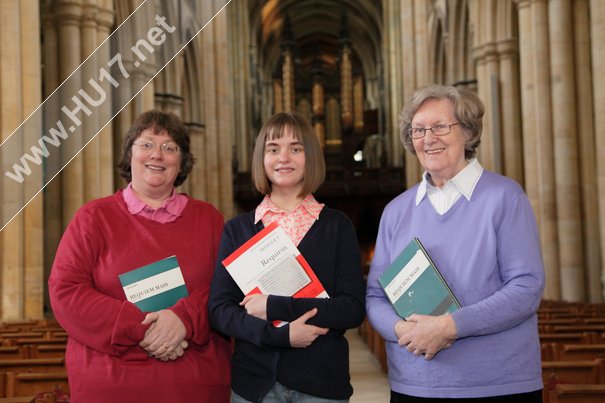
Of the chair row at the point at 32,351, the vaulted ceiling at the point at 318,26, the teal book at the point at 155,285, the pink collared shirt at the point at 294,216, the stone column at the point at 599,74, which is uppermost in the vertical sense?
the vaulted ceiling at the point at 318,26

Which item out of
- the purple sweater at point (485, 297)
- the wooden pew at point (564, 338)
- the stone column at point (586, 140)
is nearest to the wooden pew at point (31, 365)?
the purple sweater at point (485, 297)

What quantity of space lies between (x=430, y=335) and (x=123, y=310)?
1.04 m

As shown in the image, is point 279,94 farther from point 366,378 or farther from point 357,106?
point 366,378

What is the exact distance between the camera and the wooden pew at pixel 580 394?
3.22m

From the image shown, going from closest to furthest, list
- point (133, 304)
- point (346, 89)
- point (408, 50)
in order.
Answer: point (133, 304), point (408, 50), point (346, 89)

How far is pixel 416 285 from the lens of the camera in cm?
251

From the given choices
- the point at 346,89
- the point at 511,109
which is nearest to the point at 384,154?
the point at 346,89

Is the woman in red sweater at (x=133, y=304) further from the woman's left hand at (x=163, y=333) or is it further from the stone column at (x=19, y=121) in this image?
the stone column at (x=19, y=121)

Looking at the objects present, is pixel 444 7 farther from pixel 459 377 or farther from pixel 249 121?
pixel 459 377

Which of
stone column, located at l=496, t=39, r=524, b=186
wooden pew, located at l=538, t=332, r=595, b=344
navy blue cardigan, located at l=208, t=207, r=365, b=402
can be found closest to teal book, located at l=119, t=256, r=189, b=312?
navy blue cardigan, located at l=208, t=207, r=365, b=402

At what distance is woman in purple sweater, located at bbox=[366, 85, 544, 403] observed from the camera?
7.98 feet

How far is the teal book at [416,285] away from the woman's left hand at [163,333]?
71cm

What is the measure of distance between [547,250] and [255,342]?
11.1 meters

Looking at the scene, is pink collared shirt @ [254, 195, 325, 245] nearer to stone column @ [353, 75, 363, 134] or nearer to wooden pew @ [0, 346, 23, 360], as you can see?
wooden pew @ [0, 346, 23, 360]
